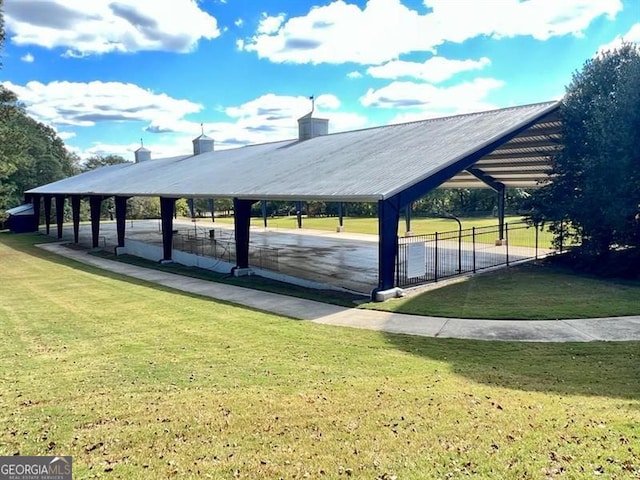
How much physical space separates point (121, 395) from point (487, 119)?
52.5 ft

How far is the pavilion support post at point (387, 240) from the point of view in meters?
13.1

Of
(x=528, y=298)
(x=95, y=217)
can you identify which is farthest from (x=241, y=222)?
(x=95, y=217)

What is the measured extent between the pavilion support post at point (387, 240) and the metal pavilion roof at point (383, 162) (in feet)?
1.86

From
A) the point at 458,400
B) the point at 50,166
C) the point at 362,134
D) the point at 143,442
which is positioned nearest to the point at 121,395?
the point at 143,442

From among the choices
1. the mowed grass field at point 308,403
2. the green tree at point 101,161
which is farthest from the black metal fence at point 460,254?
the green tree at point 101,161

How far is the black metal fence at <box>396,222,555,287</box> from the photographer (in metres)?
14.8

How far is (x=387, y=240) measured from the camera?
525 inches

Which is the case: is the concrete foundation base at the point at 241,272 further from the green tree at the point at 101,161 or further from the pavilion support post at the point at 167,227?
the green tree at the point at 101,161

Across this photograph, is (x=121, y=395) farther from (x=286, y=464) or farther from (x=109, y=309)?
(x=109, y=309)

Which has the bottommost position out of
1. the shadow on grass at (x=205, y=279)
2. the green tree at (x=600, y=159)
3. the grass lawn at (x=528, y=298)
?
the shadow on grass at (x=205, y=279)

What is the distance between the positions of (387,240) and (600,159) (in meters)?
7.79

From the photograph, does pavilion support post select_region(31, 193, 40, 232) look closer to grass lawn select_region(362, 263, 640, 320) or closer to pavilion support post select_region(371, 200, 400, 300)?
pavilion support post select_region(371, 200, 400, 300)

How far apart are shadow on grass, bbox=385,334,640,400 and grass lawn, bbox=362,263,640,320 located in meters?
2.30

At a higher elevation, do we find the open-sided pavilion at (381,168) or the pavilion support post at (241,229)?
the open-sided pavilion at (381,168)
